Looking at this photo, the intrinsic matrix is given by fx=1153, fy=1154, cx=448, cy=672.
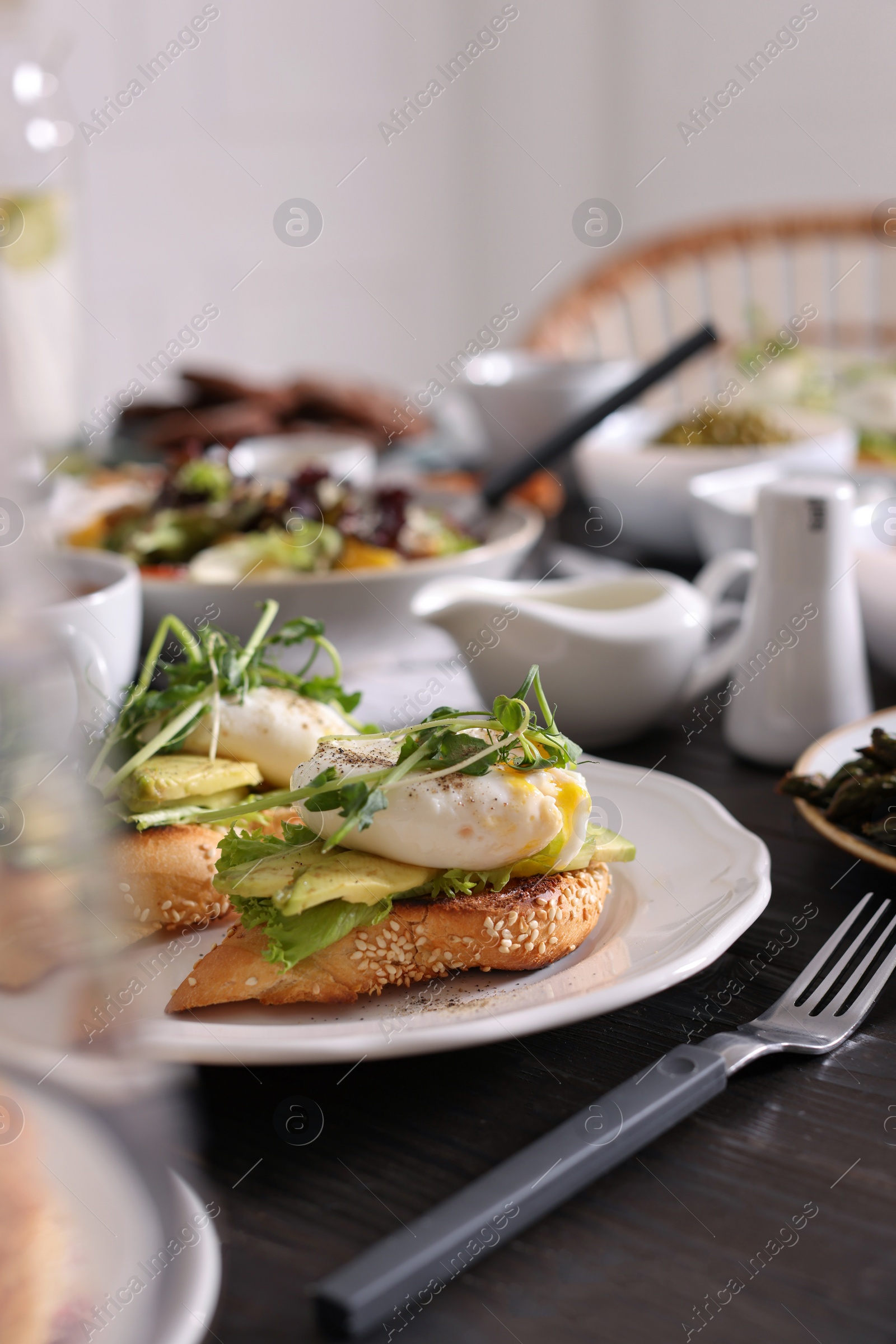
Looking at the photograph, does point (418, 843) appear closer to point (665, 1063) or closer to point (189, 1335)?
point (665, 1063)

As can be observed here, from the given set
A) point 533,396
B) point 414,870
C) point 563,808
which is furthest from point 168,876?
point 533,396

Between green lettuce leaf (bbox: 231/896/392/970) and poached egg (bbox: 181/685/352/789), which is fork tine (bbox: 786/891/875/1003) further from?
poached egg (bbox: 181/685/352/789)

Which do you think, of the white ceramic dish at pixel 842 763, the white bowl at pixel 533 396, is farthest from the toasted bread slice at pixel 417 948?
the white bowl at pixel 533 396

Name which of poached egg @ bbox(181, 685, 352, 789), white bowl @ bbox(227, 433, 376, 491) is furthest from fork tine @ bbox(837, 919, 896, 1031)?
white bowl @ bbox(227, 433, 376, 491)

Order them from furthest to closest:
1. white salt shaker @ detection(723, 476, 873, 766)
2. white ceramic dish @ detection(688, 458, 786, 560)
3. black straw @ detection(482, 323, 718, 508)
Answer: black straw @ detection(482, 323, 718, 508)
white ceramic dish @ detection(688, 458, 786, 560)
white salt shaker @ detection(723, 476, 873, 766)

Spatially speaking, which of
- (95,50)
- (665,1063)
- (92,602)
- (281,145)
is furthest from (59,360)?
(665,1063)

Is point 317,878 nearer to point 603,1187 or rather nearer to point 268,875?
A: point 268,875
